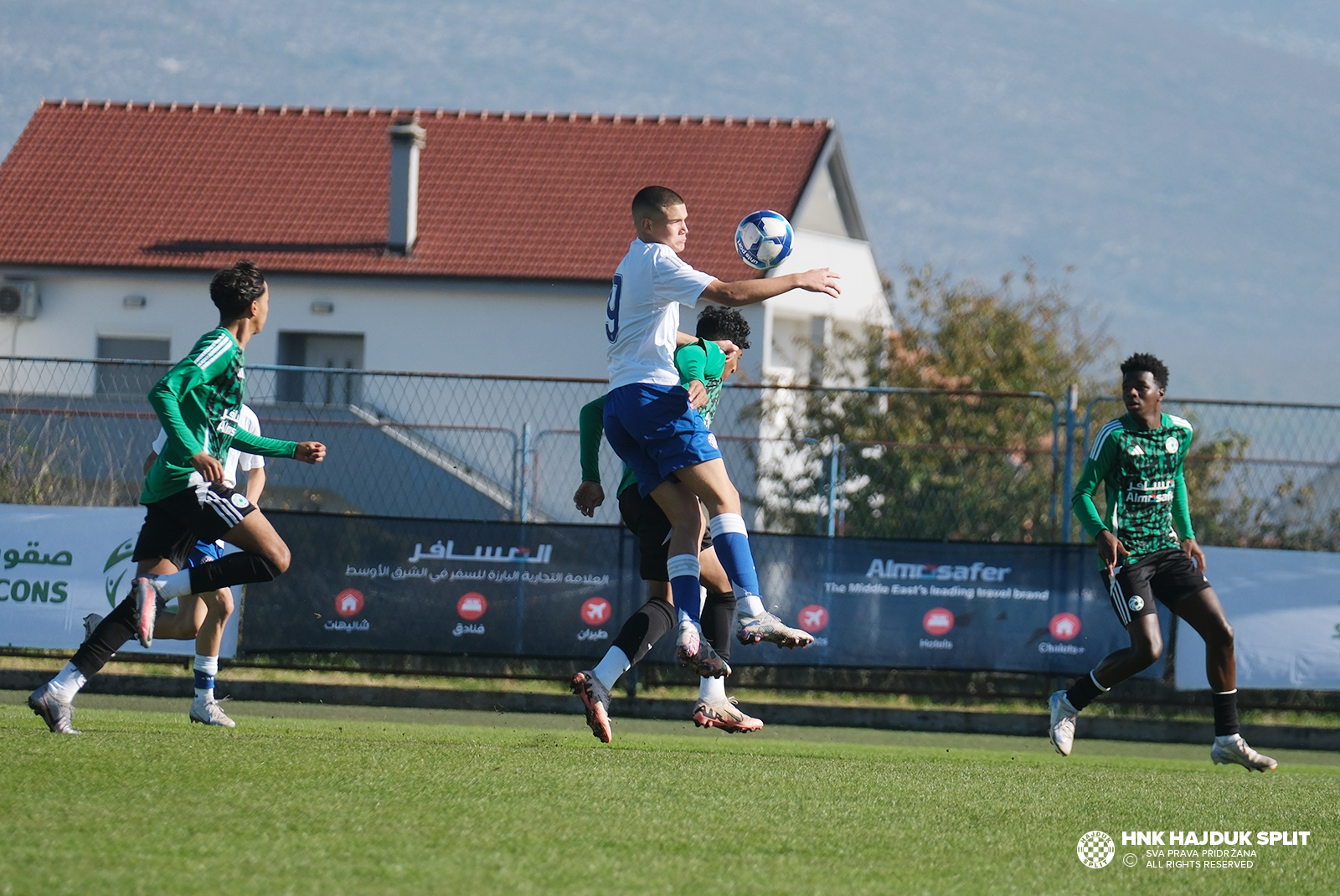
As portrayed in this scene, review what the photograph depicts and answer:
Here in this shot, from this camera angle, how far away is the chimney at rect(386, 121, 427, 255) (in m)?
25.1

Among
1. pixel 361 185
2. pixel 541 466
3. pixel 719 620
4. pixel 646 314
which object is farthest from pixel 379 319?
pixel 646 314

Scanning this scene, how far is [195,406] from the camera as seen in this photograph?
6742 mm

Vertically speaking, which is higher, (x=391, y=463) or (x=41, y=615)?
(x=391, y=463)

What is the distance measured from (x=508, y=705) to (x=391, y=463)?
3.13 m

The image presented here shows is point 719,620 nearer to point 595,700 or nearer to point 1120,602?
point 595,700

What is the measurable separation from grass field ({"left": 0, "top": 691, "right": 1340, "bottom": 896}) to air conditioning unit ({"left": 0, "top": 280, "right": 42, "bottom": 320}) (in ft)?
66.7

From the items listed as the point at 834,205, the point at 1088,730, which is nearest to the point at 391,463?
the point at 1088,730

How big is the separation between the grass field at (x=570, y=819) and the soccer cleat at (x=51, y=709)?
0.13m

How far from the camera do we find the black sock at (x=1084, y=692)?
324 inches

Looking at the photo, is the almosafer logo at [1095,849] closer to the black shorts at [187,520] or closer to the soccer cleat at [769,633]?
the soccer cleat at [769,633]

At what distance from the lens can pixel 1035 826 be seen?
507 centimetres

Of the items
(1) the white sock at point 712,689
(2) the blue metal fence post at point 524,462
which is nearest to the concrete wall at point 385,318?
(2) the blue metal fence post at point 524,462

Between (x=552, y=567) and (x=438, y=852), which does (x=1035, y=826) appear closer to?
(x=438, y=852)

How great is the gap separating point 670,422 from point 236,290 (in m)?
2.28
